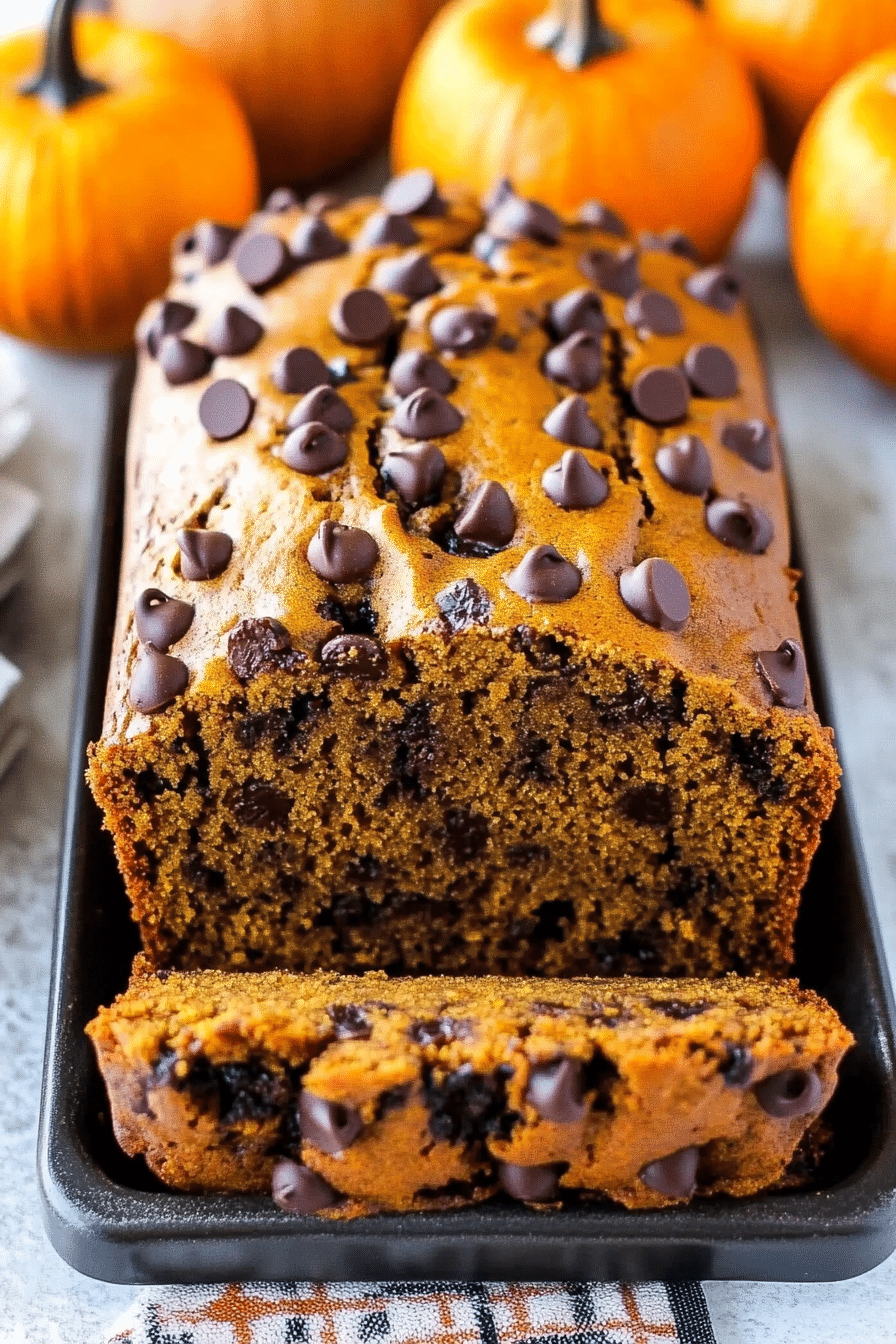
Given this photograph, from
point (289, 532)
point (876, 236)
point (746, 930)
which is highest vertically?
point (876, 236)

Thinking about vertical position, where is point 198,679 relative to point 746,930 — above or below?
above

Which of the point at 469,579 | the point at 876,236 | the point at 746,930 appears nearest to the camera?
the point at 469,579

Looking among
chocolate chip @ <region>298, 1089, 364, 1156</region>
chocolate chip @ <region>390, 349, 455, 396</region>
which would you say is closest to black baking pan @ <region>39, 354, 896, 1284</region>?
chocolate chip @ <region>298, 1089, 364, 1156</region>

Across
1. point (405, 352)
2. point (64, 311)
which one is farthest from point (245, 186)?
point (405, 352)

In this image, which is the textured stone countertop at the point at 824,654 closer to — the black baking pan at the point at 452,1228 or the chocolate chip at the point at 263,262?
the black baking pan at the point at 452,1228

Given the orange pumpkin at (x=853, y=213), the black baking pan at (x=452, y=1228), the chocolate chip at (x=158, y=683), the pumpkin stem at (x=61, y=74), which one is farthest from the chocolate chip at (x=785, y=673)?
the pumpkin stem at (x=61, y=74)

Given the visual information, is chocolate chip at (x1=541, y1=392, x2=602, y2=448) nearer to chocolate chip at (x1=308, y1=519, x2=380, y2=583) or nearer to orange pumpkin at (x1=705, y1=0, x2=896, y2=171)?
chocolate chip at (x1=308, y1=519, x2=380, y2=583)

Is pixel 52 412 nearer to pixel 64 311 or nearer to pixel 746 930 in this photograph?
pixel 64 311
